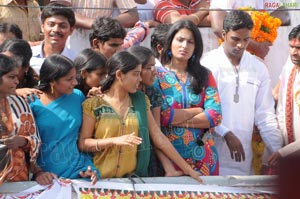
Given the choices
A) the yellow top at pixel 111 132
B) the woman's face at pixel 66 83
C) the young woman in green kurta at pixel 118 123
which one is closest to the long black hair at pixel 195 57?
the young woman in green kurta at pixel 118 123

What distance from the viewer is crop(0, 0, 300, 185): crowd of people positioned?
11.6 feet

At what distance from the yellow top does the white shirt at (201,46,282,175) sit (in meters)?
0.98

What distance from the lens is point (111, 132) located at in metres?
3.59

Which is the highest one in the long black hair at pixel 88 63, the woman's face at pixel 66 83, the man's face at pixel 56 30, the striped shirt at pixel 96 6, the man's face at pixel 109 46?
the striped shirt at pixel 96 6

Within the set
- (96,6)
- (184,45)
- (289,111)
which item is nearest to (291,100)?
(289,111)

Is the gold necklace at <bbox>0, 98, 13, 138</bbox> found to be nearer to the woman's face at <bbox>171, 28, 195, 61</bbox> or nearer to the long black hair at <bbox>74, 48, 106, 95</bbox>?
the long black hair at <bbox>74, 48, 106, 95</bbox>

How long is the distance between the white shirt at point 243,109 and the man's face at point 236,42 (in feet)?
0.17

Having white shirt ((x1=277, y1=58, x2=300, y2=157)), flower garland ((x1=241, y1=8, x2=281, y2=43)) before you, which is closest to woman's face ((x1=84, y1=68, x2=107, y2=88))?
white shirt ((x1=277, y1=58, x2=300, y2=157))

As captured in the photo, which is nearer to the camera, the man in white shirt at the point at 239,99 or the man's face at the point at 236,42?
the man in white shirt at the point at 239,99

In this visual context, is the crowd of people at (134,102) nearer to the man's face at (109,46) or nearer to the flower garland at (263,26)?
the man's face at (109,46)

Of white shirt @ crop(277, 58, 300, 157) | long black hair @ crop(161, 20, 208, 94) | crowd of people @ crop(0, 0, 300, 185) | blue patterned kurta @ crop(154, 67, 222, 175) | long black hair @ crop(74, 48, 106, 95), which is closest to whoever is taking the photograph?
crowd of people @ crop(0, 0, 300, 185)

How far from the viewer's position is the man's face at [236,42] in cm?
464

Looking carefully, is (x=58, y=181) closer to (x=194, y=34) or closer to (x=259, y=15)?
(x=194, y=34)

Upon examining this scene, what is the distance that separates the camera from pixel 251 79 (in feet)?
15.2
